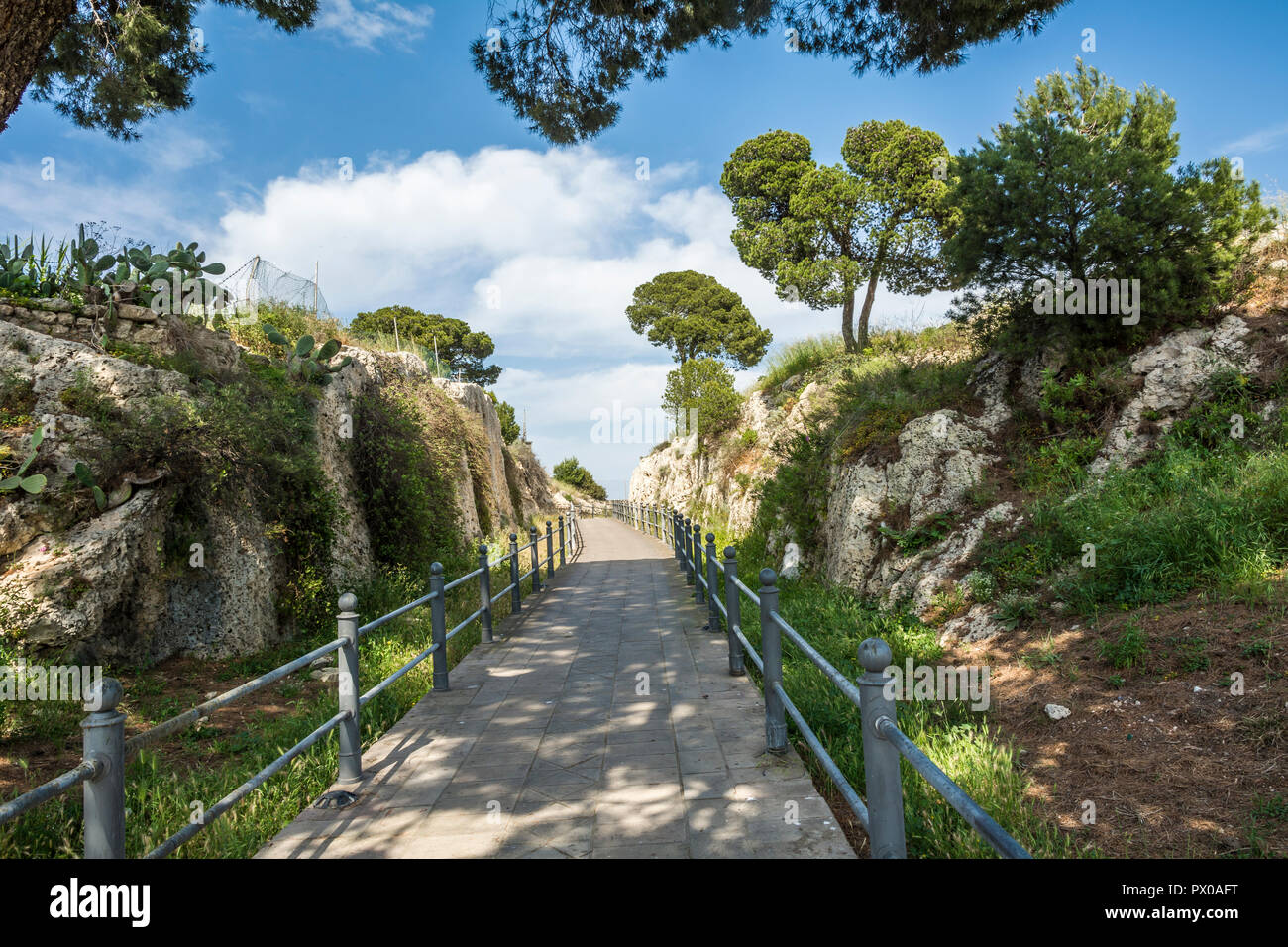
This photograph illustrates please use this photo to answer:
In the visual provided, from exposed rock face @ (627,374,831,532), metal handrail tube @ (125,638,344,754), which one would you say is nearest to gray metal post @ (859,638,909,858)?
metal handrail tube @ (125,638,344,754)

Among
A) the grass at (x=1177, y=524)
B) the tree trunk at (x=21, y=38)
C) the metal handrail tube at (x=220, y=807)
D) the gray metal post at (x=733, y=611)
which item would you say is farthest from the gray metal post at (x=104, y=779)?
the grass at (x=1177, y=524)

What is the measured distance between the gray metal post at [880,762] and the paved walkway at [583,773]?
637mm

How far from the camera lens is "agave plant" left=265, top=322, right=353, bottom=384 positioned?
400 inches

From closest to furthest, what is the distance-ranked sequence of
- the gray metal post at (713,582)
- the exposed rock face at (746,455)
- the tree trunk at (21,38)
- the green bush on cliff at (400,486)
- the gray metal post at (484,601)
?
the tree trunk at (21,38) < the gray metal post at (713,582) < the gray metal post at (484,601) < the green bush on cliff at (400,486) < the exposed rock face at (746,455)

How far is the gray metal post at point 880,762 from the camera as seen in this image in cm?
245

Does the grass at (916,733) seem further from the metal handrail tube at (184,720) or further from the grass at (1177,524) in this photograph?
the metal handrail tube at (184,720)

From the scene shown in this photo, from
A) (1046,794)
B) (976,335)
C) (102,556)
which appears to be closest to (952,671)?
(1046,794)

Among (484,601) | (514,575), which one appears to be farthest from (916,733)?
(514,575)

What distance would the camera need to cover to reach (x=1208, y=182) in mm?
8000

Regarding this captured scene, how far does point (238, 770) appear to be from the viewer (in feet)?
15.6

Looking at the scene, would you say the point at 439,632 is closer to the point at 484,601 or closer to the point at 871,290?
the point at 484,601

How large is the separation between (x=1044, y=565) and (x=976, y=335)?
4.47 m

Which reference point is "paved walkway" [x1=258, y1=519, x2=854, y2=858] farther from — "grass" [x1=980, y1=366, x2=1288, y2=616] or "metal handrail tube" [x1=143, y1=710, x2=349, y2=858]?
"grass" [x1=980, y1=366, x2=1288, y2=616]

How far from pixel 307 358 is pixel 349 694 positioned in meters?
7.37
